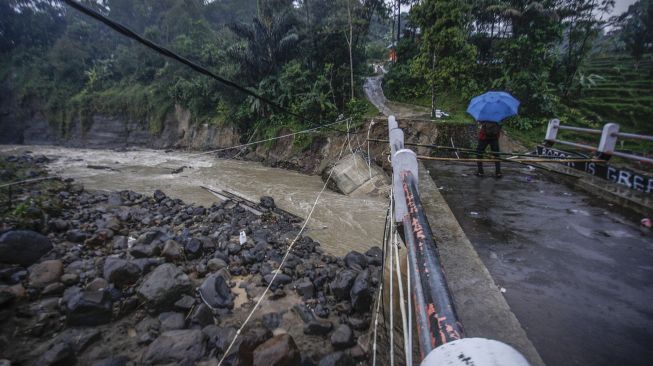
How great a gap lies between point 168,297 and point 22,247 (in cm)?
264

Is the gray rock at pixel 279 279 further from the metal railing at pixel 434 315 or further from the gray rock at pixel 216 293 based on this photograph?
the metal railing at pixel 434 315

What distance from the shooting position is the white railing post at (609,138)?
4.33 m

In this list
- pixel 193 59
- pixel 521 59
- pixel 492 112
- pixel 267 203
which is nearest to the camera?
pixel 492 112

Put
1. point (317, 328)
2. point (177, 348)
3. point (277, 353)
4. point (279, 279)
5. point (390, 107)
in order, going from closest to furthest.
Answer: point (277, 353), point (177, 348), point (317, 328), point (279, 279), point (390, 107)

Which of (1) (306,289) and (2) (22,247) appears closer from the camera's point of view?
(1) (306,289)

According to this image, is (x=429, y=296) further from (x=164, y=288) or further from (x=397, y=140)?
(x=164, y=288)

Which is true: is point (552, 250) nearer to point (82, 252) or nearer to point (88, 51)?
point (82, 252)

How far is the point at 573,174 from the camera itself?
565 centimetres

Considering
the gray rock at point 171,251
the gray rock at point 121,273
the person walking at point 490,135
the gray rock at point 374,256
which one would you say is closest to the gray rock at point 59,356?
the gray rock at point 121,273

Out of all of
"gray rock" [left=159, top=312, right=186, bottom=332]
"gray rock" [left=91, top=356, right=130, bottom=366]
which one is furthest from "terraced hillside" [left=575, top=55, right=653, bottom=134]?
"gray rock" [left=91, top=356, right=130, bottom=366]

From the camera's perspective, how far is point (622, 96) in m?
17.6

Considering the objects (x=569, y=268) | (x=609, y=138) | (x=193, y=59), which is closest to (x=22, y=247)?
(x=569, y=268)

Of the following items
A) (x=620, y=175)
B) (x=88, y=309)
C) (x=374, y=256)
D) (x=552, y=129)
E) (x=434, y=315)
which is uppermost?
(x=552, y=129)

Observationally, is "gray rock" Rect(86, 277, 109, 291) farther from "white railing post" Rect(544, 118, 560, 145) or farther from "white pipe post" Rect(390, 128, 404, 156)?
"white railing post" Rect(544, 118, 560, 145)
